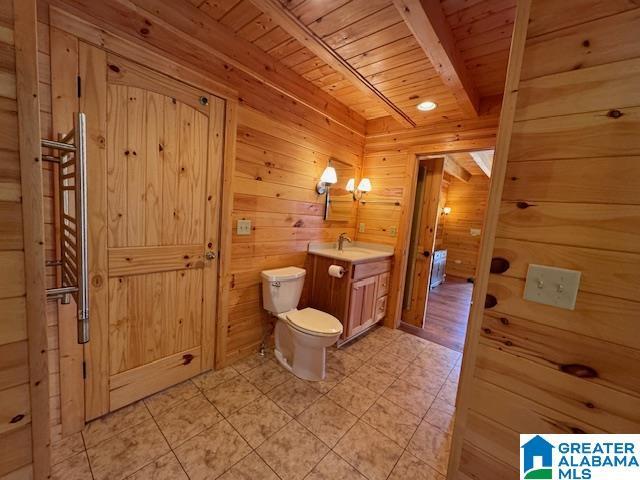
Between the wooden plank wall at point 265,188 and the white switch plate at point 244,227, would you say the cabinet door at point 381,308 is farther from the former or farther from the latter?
the white switch plate at point 244,227

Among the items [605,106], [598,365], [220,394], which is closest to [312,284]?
[220,394]

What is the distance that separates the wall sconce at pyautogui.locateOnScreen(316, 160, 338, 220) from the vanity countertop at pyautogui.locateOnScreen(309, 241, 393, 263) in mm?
348

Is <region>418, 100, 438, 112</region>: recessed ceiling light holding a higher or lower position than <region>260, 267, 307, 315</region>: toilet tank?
higher

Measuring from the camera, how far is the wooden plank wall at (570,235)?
2.04ft

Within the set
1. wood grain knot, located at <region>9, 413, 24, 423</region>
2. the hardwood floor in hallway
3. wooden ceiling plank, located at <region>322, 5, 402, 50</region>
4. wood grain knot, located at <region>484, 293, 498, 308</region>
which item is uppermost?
wooden ceiling plank, located at <region>322, 5, 402, 50</region>

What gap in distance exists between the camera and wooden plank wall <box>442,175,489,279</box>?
589 cm

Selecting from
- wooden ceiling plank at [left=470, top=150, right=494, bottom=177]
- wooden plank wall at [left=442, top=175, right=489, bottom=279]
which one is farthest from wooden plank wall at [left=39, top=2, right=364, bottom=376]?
wooden plank wall at [left=442, top=175, right=489, bottom=279]

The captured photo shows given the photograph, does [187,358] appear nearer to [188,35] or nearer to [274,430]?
[274,430]

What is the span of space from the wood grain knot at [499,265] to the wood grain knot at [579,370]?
30 cm

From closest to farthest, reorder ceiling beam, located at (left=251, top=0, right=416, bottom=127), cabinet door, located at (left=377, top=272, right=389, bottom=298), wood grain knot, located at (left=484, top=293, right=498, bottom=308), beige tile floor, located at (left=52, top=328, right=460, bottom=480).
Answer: wood grain knot, located at (left=484, top=293, right=498, bottom=308) < beige tile floor, located at (left=52, top=328, right=460, bottom=480) < ceiling beam, located at (left=251, top=0, right=416, bottom=127) < cabinet door, located at (left=377, top=272, right=389, bottom=298)

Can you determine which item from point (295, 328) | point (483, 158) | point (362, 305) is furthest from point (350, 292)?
point (483, 158)

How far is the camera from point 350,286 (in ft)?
7.49

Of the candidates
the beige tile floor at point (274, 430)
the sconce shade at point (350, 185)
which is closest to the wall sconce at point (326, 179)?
the sconce shade at point (350, 185)

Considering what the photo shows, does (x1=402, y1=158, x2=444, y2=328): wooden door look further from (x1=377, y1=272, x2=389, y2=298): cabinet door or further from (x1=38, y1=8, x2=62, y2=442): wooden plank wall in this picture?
(x1=38, y1=8, x2=62, y2=442): wooden plank wall
